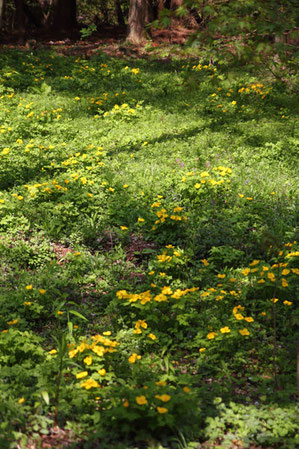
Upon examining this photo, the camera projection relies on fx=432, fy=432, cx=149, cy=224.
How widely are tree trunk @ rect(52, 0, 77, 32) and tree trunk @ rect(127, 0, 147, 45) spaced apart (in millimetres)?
4337

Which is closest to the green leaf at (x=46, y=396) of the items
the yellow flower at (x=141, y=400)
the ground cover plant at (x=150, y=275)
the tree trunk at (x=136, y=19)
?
the ground cover plant at (x=150, y=275)

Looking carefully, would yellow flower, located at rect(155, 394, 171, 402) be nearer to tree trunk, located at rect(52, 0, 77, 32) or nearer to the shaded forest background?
the shaded forest background

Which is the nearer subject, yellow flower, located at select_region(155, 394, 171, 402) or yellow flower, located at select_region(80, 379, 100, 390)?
yellow flower, located at select_region(155, 394, 171, 402)

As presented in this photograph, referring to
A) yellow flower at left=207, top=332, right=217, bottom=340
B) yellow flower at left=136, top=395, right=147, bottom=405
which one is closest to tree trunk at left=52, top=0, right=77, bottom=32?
yellow flower at left=207, top=332, right=217, bottom=340

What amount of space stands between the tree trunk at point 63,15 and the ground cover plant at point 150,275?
1000 cm

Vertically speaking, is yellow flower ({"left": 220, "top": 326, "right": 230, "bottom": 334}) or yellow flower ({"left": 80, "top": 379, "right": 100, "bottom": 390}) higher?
yellow flower ({"left": 80, "top": 379, "right": 100, "bottom": 390})

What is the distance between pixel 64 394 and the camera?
289 cm

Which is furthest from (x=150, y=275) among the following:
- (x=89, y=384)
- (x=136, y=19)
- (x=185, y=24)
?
(x=185, y=24)

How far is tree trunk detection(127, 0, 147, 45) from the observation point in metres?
14.7

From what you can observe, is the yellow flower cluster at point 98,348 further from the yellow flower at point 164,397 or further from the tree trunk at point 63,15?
the tree trunk at point 63,15

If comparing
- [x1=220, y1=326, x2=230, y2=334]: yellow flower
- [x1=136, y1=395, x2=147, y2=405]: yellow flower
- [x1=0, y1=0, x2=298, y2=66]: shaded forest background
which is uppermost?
[x1=0, y1=0, x2=298, y2=66]: shaded forest background

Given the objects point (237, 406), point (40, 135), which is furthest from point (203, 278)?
point (40, 135)

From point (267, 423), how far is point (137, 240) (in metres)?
2.93

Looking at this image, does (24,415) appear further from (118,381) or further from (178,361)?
(178,361)
